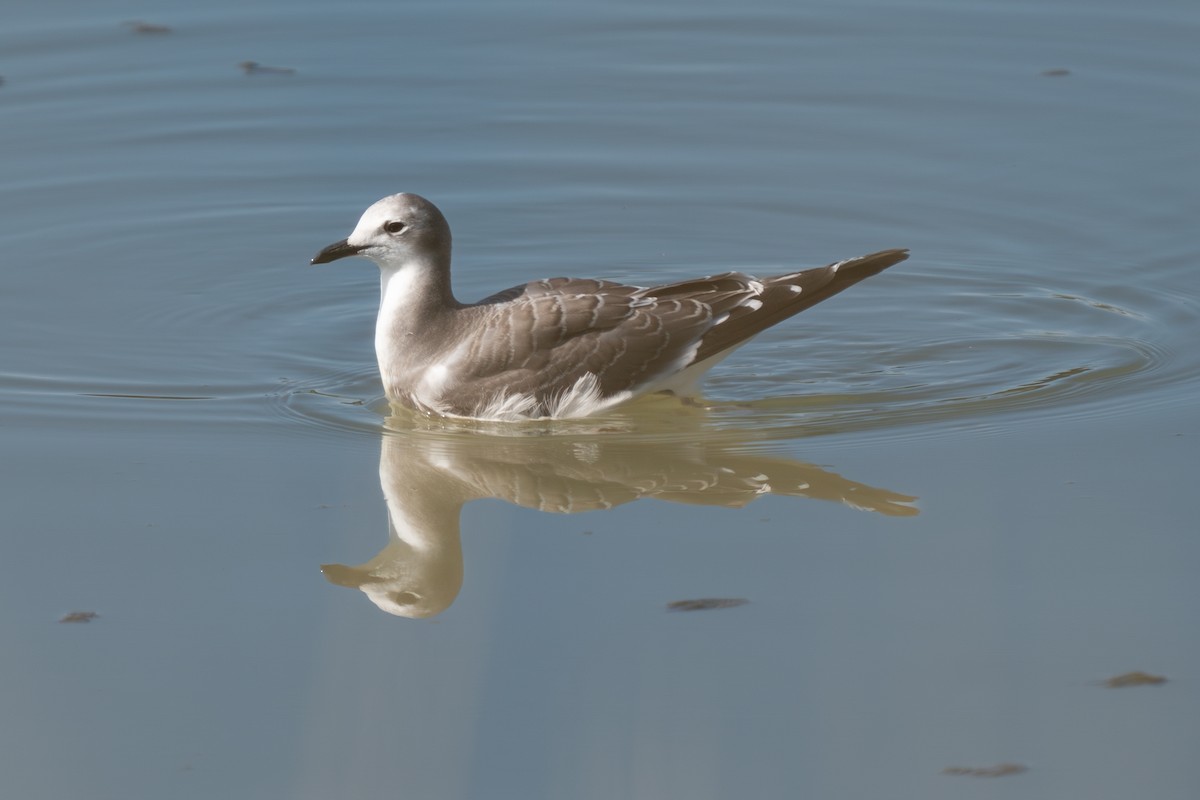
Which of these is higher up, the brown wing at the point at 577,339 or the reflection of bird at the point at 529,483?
the brown wing at the point at 577,339

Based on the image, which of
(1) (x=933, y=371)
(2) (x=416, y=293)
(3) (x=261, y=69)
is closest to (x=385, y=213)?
(2) (x=416, y=293)

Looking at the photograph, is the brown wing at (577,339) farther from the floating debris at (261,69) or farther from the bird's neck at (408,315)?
the floating debris at (261,69)

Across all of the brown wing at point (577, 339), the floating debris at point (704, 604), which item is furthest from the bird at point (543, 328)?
the floating debris at point (704, 604)

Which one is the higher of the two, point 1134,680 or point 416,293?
point 416,293

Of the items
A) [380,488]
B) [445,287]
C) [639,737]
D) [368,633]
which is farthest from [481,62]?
[639,737]


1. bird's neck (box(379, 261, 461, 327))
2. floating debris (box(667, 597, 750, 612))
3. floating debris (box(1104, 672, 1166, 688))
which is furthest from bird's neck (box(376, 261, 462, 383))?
floating debris (box(1104, 672, 1166, 688))

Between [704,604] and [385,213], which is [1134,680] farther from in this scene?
[385,213]

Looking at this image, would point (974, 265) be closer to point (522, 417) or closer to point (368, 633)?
point (522, 417)

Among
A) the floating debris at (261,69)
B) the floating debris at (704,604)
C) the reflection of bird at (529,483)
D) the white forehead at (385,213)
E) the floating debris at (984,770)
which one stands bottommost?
the floating debris at (984,770)

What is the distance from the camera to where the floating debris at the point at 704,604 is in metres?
5.84

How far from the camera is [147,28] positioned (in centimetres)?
1354

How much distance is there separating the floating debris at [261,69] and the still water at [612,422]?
0.05 meters

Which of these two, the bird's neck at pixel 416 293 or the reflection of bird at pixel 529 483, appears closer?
the reflection of bird at pixel 529 483

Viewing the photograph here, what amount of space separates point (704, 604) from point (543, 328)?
2427 millimetres
